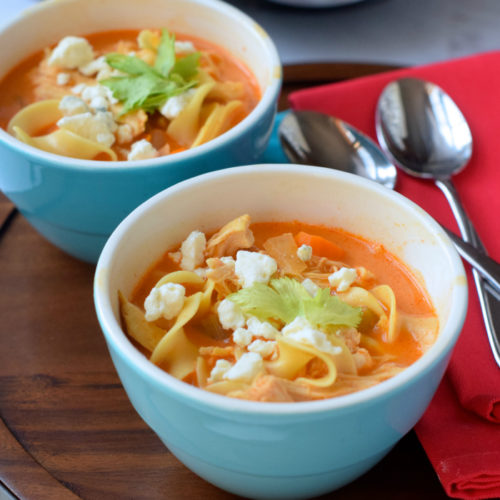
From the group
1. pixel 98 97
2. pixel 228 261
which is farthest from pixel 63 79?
pixel 228 261

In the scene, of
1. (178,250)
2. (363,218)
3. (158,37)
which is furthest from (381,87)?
(178,250)

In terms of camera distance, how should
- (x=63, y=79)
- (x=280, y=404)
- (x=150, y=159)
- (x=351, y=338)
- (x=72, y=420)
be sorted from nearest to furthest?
(x=280, y=404)
(x=351, y=338)
(x=72, y=420)
(x=150, y=159)
(x=63, y=79)

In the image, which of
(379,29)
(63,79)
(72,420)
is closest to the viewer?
(72,420)

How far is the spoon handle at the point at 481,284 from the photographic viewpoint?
5.92 ft

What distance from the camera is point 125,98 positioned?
2023 millimetres

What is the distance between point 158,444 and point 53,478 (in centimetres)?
22

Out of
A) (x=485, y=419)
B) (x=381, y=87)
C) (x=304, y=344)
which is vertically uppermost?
(x=304, y=344)

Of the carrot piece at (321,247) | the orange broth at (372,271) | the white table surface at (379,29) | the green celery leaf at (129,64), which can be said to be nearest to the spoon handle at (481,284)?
the orange broth at (372,271)

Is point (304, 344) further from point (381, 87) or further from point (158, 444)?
point (381, 87)

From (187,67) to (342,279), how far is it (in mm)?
836

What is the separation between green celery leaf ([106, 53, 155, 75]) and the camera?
2.07 m

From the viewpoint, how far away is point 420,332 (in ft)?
5.05

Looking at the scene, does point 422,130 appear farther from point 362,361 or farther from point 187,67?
point 362,361

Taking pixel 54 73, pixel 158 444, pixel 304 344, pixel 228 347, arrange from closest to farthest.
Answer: pixel 304 344, pixel 228 347, pixel 158 444, pixel 54 73
